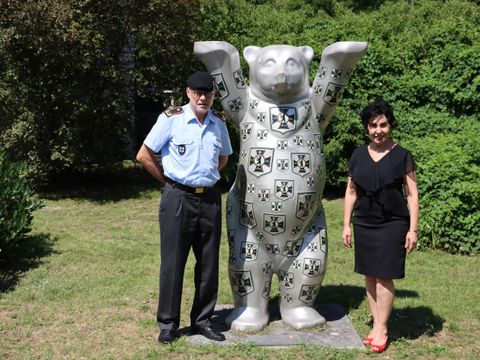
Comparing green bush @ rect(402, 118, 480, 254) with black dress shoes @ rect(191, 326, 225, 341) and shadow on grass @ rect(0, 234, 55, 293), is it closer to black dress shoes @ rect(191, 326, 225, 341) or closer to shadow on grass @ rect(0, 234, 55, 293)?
black dress shoes @ rect(191, 326, 225, 341)

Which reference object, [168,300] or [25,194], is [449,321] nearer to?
[168,300]

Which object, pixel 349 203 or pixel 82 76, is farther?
pixel 82 76

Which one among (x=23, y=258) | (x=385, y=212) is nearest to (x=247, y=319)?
(x=385, y=212)

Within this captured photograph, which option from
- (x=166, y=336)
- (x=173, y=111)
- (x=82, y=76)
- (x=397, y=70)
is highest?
(x=397, y=70)

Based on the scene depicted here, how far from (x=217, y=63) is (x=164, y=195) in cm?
111

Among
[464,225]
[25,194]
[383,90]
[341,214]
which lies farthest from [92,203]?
[464,225]

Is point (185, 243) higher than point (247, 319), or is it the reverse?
point (185, 243)

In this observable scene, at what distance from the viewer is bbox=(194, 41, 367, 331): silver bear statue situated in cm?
431

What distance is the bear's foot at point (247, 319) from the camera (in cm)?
443

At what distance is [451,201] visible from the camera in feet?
22.7

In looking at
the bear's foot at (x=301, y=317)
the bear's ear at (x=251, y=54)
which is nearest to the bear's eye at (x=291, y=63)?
the bear's ear at (x=251, y=54)

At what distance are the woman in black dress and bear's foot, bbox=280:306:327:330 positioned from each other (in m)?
0.52

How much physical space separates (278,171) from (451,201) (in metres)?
3.42

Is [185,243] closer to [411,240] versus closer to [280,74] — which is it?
[280,74]
